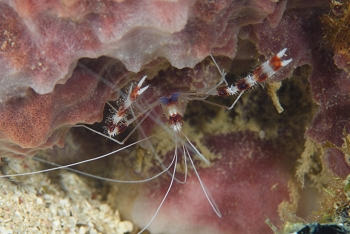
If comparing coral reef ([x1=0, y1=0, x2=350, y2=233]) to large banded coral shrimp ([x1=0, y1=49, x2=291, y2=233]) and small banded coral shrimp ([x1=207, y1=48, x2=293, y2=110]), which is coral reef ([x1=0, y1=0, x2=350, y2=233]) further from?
small banded coral shrimp ([x1=207, y1=48, x2=293, y2=110])

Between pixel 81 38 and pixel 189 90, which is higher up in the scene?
pixel 81 38

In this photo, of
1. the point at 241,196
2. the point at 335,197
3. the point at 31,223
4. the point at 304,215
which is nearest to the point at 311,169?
the point at 304,215

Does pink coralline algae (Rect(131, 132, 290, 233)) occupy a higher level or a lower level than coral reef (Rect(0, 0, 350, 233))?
lower

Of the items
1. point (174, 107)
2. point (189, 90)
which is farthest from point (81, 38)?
point (189, 90)

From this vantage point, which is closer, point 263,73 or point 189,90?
point 263,73

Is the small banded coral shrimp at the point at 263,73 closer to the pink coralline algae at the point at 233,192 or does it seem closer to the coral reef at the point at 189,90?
the coral reef at the point at 189,90

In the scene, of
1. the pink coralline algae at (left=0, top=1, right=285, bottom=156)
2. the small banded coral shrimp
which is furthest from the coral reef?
the small banded coral shrimp

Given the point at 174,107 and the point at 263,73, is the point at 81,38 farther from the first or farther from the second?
the point at 263,73

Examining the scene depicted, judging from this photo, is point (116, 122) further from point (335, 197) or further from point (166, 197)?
point (335, 197)
